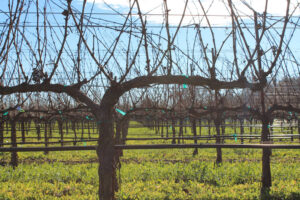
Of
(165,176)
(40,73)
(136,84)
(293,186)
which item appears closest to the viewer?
(136,84)

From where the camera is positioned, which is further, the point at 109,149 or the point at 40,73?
the point at 40,73

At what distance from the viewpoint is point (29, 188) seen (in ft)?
14.4

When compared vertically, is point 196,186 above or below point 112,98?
below

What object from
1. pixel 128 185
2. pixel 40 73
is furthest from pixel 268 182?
pixel 40 73

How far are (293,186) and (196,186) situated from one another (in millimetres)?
1374

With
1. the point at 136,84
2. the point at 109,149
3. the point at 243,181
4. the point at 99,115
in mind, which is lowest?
the point at 243,181

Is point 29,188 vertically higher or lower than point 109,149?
lower

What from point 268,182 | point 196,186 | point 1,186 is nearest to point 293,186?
point 268,182

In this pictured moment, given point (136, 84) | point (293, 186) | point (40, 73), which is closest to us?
point (136, 84)

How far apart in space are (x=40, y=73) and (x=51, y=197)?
1.79 meters

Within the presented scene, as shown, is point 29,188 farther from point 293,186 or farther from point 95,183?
point 293,186

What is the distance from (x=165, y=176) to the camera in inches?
198

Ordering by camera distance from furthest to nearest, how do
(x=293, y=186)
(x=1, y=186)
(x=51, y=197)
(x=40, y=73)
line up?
(x=1, y=186)
(x=293, y=186)
(x=51, y=197)
(x=40, y=73)

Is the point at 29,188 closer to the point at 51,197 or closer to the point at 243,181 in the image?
the point at 51,197
